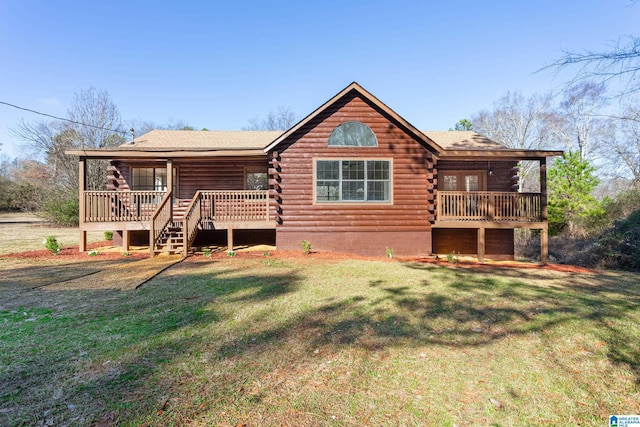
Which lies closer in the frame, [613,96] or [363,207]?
[613,96]

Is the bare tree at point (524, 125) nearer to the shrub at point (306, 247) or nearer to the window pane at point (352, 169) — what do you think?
the window pane at point (352, 169)

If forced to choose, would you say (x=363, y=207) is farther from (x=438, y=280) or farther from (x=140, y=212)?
(x=140, y=212)

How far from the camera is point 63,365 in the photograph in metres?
3.40

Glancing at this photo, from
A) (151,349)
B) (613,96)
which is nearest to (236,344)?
(151,349)

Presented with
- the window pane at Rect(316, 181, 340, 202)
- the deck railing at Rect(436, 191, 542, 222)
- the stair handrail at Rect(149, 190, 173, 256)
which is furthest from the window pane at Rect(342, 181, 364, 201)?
the stair handrail at Rect(149, 190, 173, 256)

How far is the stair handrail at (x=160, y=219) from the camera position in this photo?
10.1 meters

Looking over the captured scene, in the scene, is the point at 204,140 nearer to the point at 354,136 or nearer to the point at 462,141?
the point at 354,136

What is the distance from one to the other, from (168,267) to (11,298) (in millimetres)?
3213

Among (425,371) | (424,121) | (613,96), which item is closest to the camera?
(425,371)

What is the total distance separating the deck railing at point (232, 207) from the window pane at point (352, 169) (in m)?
3.03

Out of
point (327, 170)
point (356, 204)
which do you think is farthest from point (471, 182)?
point (327, 170)

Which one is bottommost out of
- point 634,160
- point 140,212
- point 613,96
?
point 140,212

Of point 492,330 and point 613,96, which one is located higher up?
point 613,96

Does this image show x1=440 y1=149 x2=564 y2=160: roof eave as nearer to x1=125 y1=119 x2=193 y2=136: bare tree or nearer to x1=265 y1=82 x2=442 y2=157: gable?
x1=265 y1=82 x2=442 y2=157: gable
